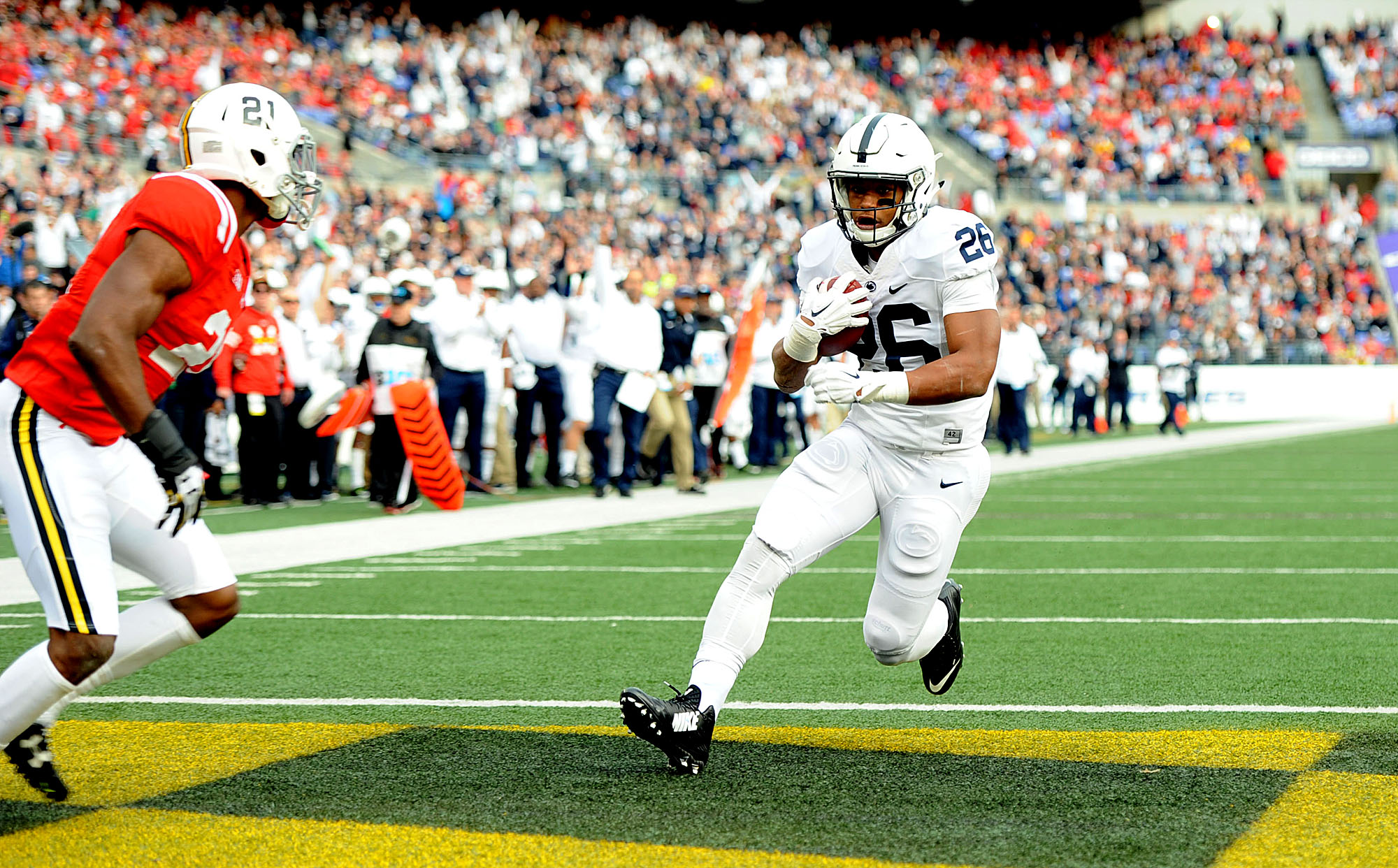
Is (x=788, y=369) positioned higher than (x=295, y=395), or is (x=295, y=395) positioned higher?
(x=788, y=369)

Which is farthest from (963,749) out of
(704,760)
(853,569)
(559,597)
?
(853,569)

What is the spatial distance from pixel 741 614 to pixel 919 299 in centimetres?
105

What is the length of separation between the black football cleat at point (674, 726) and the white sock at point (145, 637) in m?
1.15

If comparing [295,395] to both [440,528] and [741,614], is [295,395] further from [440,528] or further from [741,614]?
[741,614]

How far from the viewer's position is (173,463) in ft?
11.9

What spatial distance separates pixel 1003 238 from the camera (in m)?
A: 33.3

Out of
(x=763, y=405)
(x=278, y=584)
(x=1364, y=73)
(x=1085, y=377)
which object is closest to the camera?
(x=278, y=584)

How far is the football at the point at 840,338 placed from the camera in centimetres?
453

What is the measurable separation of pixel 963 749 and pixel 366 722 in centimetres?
185

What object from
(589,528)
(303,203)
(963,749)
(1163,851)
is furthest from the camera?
(589,528)

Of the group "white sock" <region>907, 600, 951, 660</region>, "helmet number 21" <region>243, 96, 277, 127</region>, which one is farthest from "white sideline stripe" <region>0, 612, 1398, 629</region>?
"helmet number 21" <region>243, 96, 277, 127</region>

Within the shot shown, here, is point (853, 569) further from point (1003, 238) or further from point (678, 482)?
point (1003, 238)

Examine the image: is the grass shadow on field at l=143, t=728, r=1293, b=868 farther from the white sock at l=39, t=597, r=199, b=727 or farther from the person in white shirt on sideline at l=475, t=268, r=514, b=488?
the person in white shirt on sideline at l=475, t=268, r=514, b=488

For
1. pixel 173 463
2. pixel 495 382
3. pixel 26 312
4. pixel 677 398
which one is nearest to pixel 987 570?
pixel 677 398
